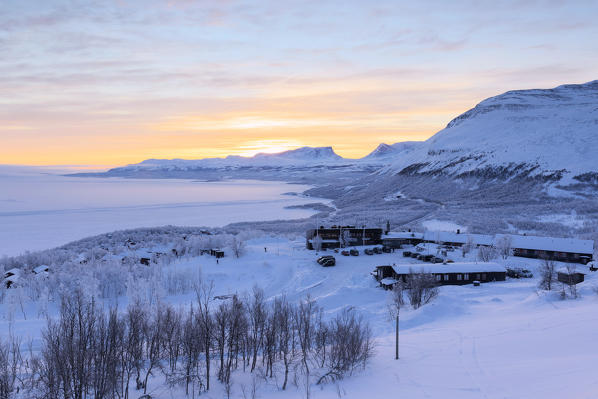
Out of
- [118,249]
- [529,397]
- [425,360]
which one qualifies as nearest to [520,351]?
[425,360]

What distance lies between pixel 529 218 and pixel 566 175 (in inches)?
2283

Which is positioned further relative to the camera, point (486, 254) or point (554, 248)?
point (554, 248)

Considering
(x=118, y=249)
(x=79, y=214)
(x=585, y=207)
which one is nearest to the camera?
(x=118, y=249)

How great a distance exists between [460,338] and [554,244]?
129 feet

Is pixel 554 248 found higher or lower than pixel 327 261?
higher

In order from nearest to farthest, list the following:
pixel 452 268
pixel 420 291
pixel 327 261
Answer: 1. pixel 420 291
2. pixel 452 268
3. pixel 327 261

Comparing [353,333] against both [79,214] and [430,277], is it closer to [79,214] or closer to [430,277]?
[430,277]

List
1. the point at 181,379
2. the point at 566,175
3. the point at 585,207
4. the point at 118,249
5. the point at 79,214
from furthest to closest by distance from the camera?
1. the point at 566,175
2. the point at 79,214
3. the point at 585,207
4. the point at 118,249
5. the point at 181,379

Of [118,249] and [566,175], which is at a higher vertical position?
[566,175]

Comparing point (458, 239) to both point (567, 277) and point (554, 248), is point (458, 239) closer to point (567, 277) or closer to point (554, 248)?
point (554, 248)

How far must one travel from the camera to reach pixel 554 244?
176ft

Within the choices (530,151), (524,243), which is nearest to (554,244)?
(524,243)

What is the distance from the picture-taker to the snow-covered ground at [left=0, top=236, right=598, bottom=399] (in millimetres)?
16125

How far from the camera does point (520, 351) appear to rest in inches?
779
